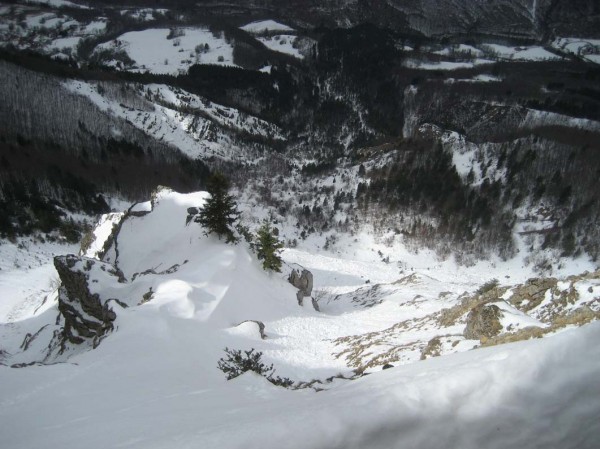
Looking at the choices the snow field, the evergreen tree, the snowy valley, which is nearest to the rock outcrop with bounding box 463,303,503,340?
the snowy valley

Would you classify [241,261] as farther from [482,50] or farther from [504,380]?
[482,50]

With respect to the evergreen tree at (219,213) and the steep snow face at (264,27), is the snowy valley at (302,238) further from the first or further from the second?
the steep snow face at (264,27)

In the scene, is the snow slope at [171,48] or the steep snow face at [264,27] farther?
the steep snow face at [264,27]

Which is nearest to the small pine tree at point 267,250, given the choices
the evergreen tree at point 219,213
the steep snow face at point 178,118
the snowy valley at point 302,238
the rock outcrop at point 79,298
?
the snowy valley at point 302,238

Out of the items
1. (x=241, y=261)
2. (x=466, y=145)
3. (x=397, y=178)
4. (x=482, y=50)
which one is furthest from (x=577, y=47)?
(x=241, y=261)

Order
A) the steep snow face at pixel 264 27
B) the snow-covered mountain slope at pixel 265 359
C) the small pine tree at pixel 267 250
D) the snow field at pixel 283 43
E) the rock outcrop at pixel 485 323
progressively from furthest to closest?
the steep snow face at pixel 264 27
the snow field at pixel 283 43
the small pine tree at pixel 267 250
the rock outcrop at pixel 485 323
the snow-covered mountain slope at pixel 265 359

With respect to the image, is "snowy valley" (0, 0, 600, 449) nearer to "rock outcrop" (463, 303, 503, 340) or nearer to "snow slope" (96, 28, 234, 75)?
"rock outcrop" (463, 303, 503, 340)

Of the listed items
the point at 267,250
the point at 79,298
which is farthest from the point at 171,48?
the point at 79,298
